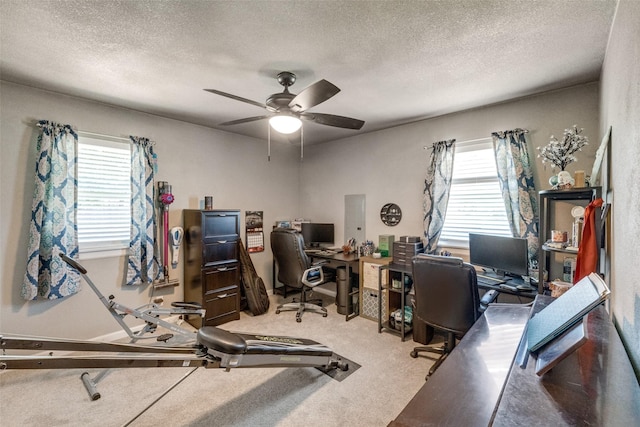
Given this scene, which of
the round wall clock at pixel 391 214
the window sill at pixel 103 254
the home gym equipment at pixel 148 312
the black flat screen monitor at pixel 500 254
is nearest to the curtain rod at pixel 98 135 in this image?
the window sill at pixel 103 254

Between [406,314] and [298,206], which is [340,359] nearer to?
[406,314]

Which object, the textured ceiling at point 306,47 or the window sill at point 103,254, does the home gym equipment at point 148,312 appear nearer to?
the window sill at point 103,254

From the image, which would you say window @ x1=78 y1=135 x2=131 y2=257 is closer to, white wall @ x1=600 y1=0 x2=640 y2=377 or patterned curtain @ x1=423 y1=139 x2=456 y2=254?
patterned curtain @ x1=423 y1=139 x2=456 y2=254

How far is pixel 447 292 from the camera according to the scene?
89.4 inches

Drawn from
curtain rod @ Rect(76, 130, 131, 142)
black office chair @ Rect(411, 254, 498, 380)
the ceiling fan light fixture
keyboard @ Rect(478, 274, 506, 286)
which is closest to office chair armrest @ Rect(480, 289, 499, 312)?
black office chair @ Rect(411, 254, 498, 380)

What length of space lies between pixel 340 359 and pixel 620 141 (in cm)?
251

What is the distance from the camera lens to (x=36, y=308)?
8.98 ft

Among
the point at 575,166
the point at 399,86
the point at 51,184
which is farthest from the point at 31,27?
the point at 575,166

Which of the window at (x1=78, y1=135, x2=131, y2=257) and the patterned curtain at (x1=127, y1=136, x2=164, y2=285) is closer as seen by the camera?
the window at (x1=78, y1=135, x2=131, y2=257)

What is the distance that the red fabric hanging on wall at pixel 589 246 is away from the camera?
1753mm

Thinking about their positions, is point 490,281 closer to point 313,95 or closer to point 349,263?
point 349,263

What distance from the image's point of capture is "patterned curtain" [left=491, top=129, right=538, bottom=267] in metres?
2.78

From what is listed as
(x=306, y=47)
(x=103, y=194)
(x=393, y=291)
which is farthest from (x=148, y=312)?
(x=306, y=47)

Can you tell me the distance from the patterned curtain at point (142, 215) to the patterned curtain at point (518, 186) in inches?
153
